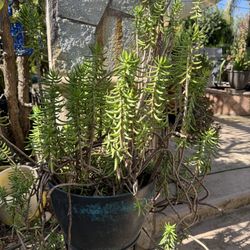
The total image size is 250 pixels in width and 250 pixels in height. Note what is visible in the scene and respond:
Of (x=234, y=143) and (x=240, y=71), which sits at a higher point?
(x=240, y=71)

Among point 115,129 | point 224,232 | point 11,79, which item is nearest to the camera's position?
point 115,129

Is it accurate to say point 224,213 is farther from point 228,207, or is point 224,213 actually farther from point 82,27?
point 82,27

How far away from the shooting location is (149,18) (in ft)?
2.76

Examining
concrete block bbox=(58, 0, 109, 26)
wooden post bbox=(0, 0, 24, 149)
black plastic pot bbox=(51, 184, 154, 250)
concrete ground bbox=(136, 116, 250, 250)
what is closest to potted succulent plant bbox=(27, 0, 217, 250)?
black plastic pot bbox=(51, 184, 154, 250)

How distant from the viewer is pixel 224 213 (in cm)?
177

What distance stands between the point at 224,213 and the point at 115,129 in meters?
1.23

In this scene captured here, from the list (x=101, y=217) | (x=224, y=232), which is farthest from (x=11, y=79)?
(x=224, y=232)

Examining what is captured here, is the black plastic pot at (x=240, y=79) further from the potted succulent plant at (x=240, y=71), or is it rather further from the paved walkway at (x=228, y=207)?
the paved walkway at (x=228, y=207)

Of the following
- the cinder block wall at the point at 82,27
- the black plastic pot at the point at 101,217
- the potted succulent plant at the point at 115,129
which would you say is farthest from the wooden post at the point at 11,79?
the black plastic pot at the point at 101,217

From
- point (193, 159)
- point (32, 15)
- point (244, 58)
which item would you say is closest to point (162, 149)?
point (193, 159)

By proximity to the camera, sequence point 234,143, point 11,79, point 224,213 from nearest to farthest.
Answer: point 224,213 → point 11,79 → point 234,143

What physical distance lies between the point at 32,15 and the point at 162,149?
1.68ft

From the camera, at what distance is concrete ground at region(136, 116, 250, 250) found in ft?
4.93

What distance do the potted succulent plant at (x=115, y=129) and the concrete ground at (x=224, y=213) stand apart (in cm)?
43
